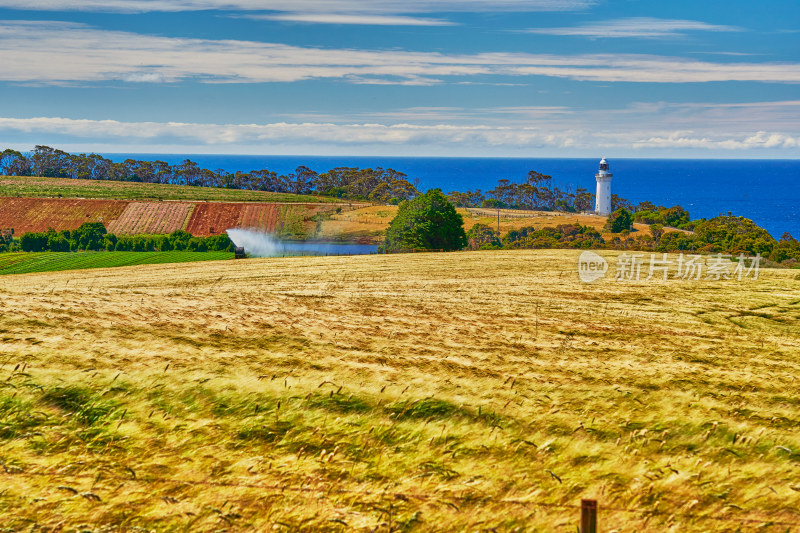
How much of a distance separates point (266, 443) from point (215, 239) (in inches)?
4842

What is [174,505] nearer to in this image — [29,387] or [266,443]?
[266,443]

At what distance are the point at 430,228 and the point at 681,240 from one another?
173 ft

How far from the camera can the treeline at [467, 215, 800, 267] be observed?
80812mm

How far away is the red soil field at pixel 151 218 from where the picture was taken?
150 meters

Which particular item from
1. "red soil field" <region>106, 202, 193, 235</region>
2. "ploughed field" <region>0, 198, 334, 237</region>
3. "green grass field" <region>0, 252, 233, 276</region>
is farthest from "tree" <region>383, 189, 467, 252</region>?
"red soil field" <region>106, 202, 193, 235</region>

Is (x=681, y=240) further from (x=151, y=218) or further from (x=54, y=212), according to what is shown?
(x=54, y=212)

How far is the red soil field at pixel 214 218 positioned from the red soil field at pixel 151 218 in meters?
3.05

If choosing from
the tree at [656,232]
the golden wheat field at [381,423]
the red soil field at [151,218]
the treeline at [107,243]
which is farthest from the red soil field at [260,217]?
the golden wheat field at [381,423]

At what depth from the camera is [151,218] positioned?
158m

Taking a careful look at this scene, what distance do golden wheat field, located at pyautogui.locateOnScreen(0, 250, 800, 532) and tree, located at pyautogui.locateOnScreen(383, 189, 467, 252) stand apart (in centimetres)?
6294

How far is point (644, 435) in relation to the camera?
11.6 m

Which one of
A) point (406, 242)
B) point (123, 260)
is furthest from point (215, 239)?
Answer: point (406, 242)

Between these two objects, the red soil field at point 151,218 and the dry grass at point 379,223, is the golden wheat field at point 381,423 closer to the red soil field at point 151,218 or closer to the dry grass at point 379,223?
the dry grass at point 379,223

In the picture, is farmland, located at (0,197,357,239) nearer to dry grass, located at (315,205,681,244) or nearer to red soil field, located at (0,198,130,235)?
red soil field, located at (0,198,130,235)
